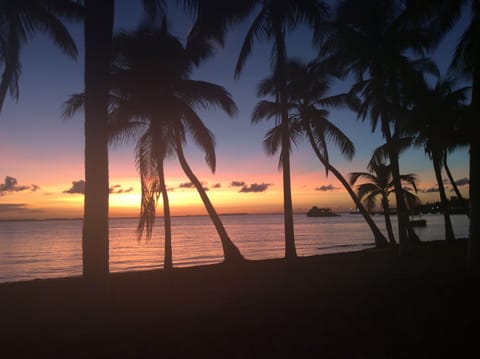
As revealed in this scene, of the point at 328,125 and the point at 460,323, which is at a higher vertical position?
the point at 328,125

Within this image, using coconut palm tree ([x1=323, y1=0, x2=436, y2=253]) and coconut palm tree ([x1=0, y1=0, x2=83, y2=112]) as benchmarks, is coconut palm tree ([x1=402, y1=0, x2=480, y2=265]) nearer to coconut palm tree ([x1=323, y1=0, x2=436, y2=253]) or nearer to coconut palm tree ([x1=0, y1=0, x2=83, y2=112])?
coconut palm tree ([x1=323, y1=0, x2=436, y2=253])

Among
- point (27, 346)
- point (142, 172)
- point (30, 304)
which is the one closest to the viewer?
Answer: point (27, 346)

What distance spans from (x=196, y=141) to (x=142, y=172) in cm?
246

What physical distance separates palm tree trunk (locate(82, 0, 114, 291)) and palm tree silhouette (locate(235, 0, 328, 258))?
7072mm

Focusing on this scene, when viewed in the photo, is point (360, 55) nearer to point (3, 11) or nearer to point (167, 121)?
point (167, 121)

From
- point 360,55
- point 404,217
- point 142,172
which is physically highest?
point 360,55

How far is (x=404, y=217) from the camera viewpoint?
15.6m

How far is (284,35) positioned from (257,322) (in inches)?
403

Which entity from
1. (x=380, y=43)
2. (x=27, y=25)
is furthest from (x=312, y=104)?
(x=27, y=25)

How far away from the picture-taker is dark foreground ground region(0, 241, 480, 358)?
470 centimetres

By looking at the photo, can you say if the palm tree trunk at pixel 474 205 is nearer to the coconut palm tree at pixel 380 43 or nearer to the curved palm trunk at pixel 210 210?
the coconut palm tree at pixel 380 43

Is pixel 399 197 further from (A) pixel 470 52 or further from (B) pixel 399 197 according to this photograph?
(A) pixel 470 52

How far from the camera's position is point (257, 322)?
539 centimetres

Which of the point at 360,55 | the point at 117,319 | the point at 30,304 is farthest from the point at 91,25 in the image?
the point at 360,55
